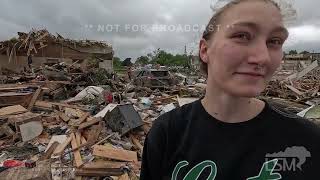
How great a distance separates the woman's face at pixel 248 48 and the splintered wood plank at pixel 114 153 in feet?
21.5

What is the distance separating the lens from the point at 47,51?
1067 inches

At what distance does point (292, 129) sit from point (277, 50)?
30 centimetres

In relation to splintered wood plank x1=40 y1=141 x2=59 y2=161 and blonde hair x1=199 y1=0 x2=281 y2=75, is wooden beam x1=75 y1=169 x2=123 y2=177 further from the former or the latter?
blonde hair x1=199 y1=0 x2=281 y2=75

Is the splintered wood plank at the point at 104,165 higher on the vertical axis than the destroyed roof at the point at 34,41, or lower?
lower

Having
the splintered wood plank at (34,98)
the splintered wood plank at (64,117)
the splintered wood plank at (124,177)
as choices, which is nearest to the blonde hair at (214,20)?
the splintered wood plank at (124,177)

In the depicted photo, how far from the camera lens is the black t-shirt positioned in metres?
1.27

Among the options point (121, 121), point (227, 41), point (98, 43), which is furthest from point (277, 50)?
point (98, 43)

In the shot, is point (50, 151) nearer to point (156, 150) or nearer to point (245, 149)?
point (156, 150)

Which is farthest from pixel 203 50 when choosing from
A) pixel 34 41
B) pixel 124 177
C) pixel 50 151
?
pixel 34 41

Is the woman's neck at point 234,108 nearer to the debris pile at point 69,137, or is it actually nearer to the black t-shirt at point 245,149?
the black t-shirt at point 245,149

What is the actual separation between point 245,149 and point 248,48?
1.23 feet

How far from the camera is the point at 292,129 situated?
4.31ft

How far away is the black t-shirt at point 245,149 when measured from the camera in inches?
50.2

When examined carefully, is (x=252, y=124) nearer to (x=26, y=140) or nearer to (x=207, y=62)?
(x=207, y=62)
